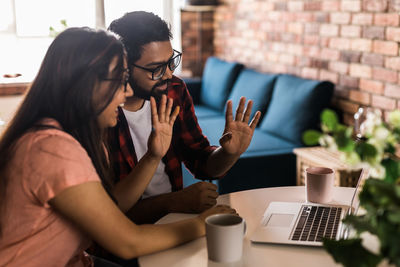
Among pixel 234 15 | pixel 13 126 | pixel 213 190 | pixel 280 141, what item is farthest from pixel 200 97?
pixel 13 126

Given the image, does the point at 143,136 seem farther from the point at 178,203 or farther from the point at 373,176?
the point at 373,176

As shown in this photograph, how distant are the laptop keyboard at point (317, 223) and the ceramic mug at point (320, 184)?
0.04 metres

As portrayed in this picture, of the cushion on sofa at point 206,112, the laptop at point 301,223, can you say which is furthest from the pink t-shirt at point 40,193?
the cushion on sofa at point 206,112

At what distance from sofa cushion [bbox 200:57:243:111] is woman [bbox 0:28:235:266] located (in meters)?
3.01

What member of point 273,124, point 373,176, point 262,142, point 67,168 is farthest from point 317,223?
point 273,124

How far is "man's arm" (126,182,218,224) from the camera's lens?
1373mm

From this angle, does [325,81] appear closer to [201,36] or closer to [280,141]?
[280,141]

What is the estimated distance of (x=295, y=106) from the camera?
312 cm

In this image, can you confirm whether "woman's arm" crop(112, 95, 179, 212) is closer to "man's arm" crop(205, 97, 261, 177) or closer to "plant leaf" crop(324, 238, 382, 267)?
"man's arm" crop(205, 97, 261, 177)

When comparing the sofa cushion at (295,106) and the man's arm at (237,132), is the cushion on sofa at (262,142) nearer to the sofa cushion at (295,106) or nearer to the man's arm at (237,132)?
the sofa cushion at (295,106)

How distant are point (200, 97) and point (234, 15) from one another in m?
0.84

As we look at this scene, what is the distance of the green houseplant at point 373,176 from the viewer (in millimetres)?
698

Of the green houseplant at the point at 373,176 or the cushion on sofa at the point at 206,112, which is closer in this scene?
the green houseplant at the point at 373,176

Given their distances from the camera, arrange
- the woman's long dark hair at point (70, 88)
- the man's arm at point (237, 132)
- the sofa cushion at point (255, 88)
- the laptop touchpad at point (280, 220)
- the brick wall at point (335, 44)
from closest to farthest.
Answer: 1. the woman's long dark hair at point (70, 88)
2. the laptop touchpad at point (280, 220)
3. the man's arm at point (237, 132)
4. the brick wall at point (335, 44)
5. the sofa cushion at point (255, 88)
